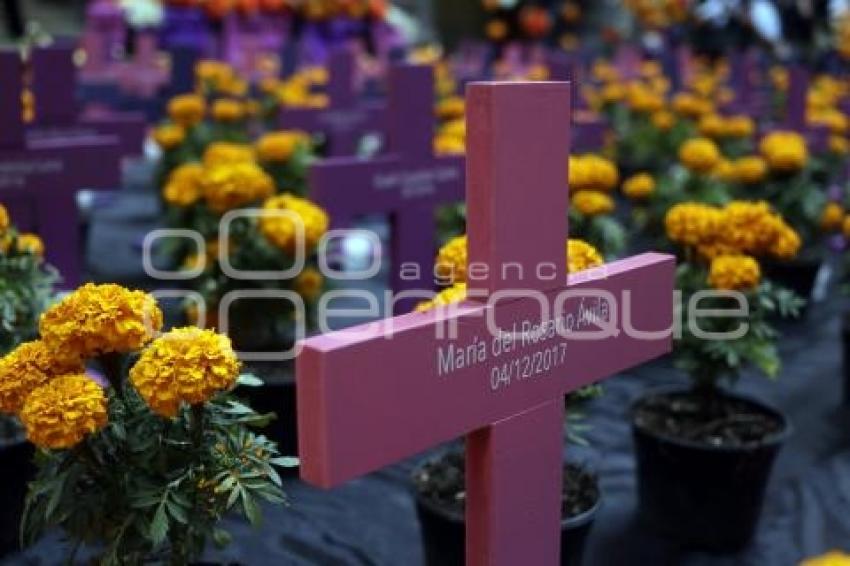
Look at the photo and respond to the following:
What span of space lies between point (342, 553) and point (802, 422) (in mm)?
1619

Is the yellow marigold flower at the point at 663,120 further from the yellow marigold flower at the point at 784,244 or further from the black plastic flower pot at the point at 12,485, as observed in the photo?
the black plastic flower pot at the point at 12,485

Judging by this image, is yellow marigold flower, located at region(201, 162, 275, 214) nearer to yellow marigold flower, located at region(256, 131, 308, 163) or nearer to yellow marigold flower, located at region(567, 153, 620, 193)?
yellow marigold flower, located at region(567, 153, 620, 193)

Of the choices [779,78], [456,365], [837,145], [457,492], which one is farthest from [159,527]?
[779,78]

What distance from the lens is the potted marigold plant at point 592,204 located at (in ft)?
8.48

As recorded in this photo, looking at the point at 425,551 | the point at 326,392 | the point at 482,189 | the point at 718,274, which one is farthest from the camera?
the point at 718,274

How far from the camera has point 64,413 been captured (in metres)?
1.23

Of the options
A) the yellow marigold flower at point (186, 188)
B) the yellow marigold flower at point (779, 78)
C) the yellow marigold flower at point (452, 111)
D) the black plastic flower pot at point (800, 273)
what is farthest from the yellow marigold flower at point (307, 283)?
the yellow marigold flower at point (779, 78)

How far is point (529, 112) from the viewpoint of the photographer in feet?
4.39

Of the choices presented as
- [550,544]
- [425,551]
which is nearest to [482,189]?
[550,544]

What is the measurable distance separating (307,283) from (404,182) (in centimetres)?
54

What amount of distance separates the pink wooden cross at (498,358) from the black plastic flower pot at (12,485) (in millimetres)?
1037

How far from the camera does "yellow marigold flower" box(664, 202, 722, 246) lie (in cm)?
216

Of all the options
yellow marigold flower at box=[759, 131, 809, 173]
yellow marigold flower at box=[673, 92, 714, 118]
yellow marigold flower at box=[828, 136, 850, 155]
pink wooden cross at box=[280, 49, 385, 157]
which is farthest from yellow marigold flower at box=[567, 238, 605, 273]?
yellow marigold flower at box=[673, 92, 714, 118]

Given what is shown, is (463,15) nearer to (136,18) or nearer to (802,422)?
(136,18)
